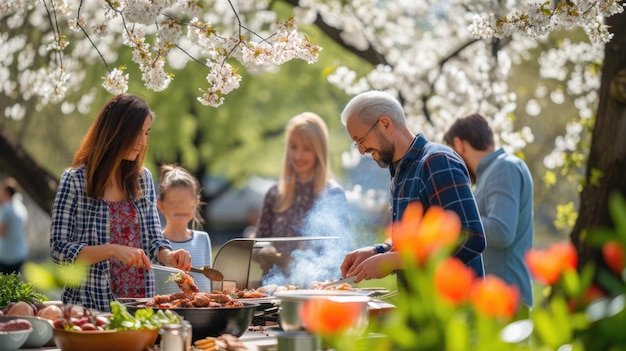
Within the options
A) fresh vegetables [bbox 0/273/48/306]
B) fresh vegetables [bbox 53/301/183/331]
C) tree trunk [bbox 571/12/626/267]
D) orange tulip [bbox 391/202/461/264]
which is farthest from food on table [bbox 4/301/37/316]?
tree trunk [bbox 571/12/626/267]

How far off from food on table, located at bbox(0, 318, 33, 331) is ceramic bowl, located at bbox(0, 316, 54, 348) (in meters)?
0.08

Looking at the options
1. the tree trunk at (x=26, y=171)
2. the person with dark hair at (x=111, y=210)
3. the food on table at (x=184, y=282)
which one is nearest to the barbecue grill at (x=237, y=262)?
the person with dark hair at (x=111, y=210)

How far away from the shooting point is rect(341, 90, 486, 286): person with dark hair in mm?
3479

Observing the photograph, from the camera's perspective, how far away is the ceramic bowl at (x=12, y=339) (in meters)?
2.83

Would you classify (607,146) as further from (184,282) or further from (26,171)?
(26,171)

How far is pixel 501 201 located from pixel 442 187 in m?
1.54

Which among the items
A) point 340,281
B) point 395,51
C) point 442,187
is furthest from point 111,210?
point 395,51

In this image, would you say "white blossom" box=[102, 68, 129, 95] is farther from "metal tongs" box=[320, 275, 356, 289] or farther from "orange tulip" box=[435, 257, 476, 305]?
"orange tulip" box=[435, 257, 476, 305]

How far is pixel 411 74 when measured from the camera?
906 cm

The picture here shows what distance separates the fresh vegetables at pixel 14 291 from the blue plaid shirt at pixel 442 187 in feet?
5.08

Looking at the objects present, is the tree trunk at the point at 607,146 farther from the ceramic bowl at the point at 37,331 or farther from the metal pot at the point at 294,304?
the ceramic bowl at the point at 37,331

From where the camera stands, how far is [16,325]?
2.90 metres

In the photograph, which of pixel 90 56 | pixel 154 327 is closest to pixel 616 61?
pixel 154 327

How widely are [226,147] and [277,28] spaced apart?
1202 centimetres
